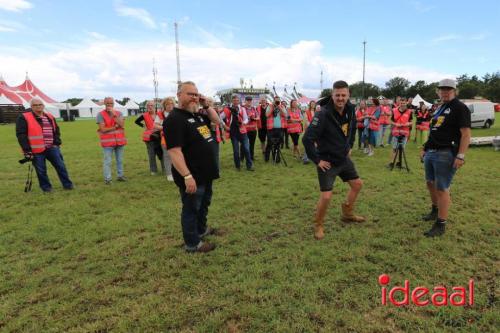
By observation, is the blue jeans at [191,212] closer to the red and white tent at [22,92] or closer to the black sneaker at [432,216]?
the black sneaker at [432,216]

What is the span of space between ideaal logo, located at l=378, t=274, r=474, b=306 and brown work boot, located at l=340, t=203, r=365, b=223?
5.26 ft

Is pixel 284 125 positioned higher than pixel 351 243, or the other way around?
pixel 284 125

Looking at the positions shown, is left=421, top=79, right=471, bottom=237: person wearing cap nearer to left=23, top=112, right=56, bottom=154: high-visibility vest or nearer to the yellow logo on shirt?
the yellow logo on shirt

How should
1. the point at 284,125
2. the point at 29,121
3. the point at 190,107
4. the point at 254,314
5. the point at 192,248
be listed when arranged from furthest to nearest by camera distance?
the point at 284,125
the point at 29,121
the point at 192,248
the point at 190,107
the point at 254,314

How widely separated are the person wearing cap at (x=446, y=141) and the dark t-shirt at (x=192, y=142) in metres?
2.89

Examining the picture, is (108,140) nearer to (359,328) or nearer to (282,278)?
(282,278)

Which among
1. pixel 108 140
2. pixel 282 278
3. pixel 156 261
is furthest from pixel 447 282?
pixel 108 140

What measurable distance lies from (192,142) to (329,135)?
1806mm

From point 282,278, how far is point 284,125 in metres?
6.82

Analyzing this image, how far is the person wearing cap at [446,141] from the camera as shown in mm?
3805

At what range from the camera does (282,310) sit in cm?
276

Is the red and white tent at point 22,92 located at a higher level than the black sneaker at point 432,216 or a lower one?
higher

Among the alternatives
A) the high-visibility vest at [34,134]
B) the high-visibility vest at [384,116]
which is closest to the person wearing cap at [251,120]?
the high-visibility vest at [384,116]

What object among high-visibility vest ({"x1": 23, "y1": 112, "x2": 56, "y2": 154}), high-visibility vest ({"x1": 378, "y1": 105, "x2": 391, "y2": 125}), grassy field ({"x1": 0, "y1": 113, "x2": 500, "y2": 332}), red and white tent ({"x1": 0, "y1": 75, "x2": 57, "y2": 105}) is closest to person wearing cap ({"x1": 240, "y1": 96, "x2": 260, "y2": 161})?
grassy field ({"x1": 0, "y1": 113, "x2": 500, "y2": 332})
